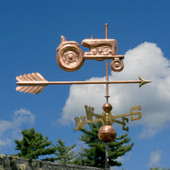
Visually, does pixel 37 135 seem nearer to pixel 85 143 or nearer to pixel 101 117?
pixel 85 143

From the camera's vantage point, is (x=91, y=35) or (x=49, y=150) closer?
(x=91, y=35)

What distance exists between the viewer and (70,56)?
7.32 meters

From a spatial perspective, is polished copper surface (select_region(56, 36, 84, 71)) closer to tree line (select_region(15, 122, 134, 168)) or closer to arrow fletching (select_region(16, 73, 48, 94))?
arrow fletching (select_region(16, 73, 48, 94))

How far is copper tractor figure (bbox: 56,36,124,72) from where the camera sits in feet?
23.8

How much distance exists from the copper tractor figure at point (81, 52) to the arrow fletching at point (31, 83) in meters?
0.50

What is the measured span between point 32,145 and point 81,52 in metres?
Answer: 14.0

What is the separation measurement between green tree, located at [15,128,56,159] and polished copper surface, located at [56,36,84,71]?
44.1ft

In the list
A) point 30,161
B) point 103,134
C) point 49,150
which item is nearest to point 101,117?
point 103,134

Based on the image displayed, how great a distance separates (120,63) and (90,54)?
61 cm

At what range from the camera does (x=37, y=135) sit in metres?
21.0

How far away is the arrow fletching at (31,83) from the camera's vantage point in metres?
7.13

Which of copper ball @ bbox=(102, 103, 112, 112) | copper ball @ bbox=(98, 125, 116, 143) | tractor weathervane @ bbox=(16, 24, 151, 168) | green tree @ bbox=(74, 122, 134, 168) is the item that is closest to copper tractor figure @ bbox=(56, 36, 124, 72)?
tractor weathervane @ bbox=(16, 24, 151, 168)

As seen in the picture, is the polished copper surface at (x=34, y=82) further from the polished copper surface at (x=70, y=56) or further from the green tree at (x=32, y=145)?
the green tree at (x=32, y=145)

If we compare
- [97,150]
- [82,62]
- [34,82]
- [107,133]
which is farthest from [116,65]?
[97,150]
